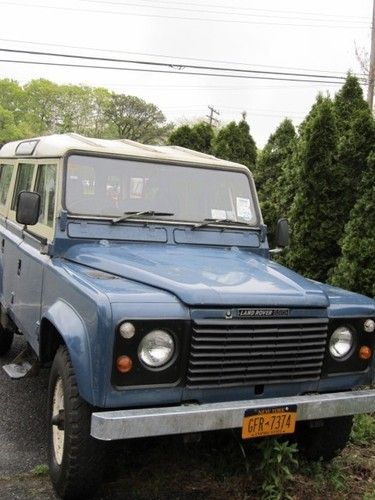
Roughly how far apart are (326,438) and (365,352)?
26.4 inches

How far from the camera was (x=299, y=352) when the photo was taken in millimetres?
3145

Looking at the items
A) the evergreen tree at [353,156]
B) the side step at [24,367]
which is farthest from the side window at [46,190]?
the evergreen tree at [353,156]

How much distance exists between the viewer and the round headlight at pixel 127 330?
9.05ft

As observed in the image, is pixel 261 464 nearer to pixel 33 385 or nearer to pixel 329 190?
pixel 33 385

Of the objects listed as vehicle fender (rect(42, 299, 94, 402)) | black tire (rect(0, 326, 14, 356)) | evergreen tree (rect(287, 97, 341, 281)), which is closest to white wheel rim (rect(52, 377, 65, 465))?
vehicle fender (rect(42, 299, 94, 402))

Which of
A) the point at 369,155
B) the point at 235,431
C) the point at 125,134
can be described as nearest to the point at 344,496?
the point at 235,431

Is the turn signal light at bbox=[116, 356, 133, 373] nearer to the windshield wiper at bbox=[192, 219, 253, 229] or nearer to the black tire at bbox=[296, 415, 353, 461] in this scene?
the black tire at bbox=[296, 415, 353, 461]

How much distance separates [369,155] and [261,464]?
495cm

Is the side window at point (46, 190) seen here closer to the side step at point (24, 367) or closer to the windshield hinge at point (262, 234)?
the side step at point (24, 367)

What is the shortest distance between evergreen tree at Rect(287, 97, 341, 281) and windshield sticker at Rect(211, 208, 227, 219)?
3846mm

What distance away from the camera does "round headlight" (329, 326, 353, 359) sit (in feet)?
10.8

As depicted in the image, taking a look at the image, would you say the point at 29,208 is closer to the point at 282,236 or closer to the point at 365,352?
the point at 282,236

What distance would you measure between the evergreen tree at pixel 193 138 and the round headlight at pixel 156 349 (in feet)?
40.6

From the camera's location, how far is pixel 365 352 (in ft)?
11.1
